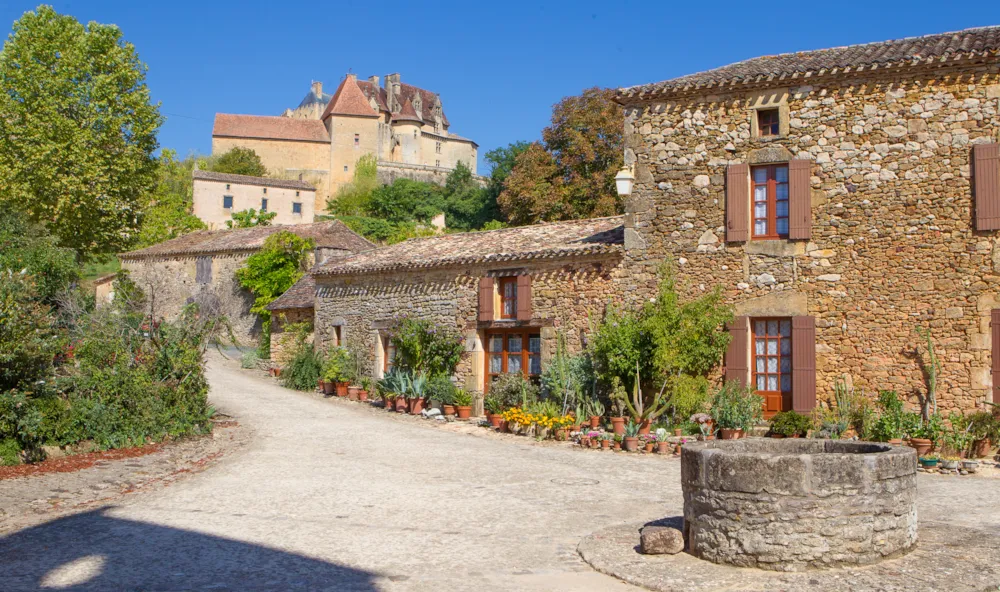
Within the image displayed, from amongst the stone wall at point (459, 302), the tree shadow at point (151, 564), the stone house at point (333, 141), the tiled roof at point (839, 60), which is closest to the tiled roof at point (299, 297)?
the stone wall at point (459, 302)

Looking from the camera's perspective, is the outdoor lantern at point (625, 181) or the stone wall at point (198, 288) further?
the stone wall at point (198, 288)

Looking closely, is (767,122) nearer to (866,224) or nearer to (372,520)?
(866,224)

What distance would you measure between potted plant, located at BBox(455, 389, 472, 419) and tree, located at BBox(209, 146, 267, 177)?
46.9 meters

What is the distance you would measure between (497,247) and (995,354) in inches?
366

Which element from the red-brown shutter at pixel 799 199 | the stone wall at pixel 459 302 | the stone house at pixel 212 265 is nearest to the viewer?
the red-brown shutter at pixel 799 199

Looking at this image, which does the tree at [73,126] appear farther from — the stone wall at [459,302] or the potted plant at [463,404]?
the potted plant at [463,404]

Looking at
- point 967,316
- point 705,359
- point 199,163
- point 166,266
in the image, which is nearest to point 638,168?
point 705,359

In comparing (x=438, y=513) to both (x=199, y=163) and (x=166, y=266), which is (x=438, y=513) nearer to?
(x=166, y=266)

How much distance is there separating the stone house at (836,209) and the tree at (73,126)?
17.7 metres

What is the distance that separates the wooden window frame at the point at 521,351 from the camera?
56.2 ft

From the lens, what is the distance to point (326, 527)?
26.3ft

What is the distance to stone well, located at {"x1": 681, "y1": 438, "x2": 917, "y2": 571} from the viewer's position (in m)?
6.27

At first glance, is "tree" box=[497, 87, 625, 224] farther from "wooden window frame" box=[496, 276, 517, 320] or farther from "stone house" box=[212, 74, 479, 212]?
"stone house" box=[212, 74, 479, 212]

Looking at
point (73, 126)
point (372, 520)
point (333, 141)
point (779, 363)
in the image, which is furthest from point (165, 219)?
point (372, 520)
